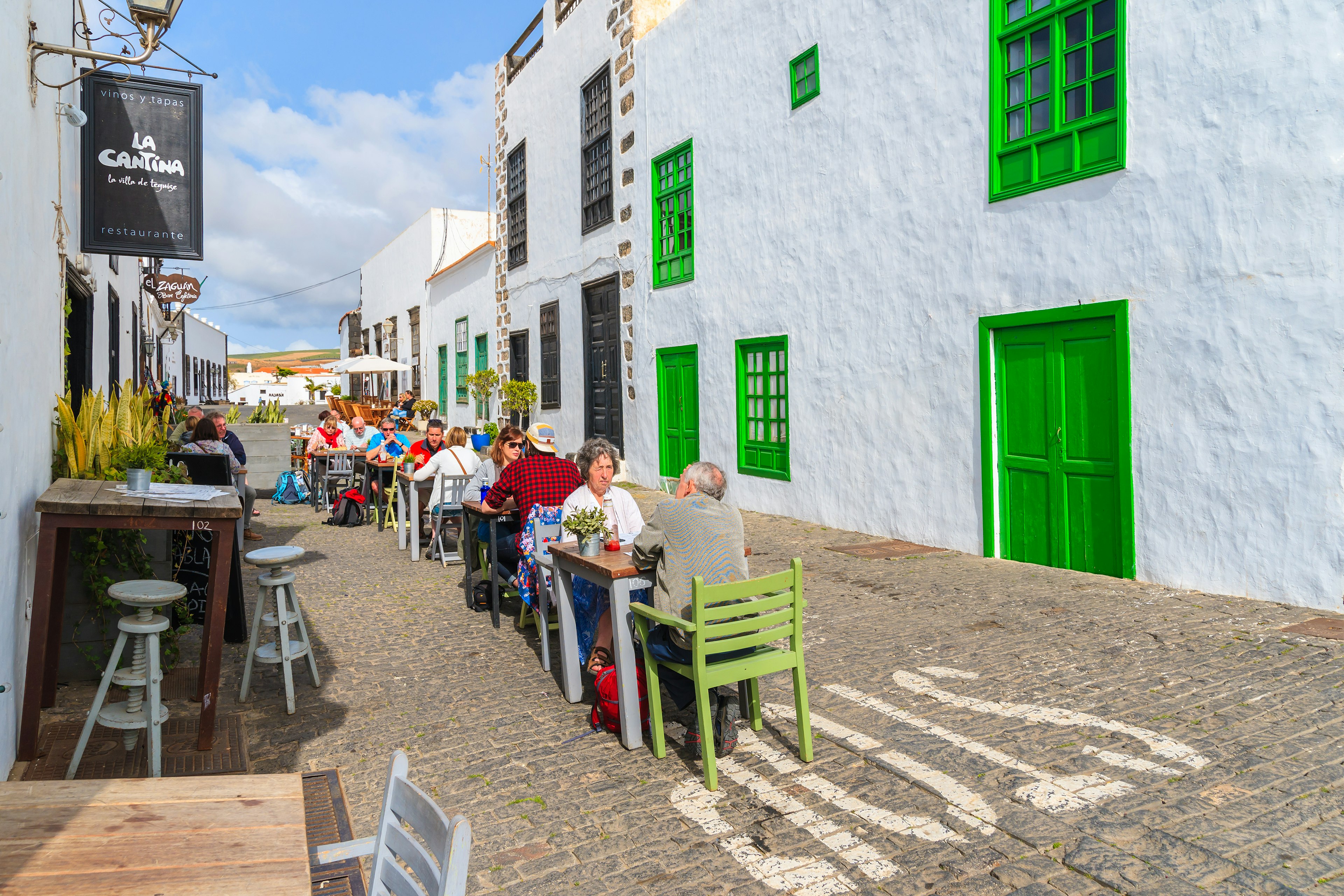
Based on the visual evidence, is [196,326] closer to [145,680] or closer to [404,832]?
Result: [145,680]

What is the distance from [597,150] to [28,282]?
1177 centimetres

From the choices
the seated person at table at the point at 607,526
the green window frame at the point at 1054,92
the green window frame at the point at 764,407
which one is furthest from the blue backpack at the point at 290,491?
the green window frame at the point at 1054,92

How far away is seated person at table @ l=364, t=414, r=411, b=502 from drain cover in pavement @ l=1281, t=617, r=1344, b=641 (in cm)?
866

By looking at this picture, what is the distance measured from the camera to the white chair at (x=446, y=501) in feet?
27.5

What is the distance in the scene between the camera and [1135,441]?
21.6 ft

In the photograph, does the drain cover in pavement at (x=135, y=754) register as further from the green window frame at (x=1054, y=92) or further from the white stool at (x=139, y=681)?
the green window frame at (x=1054, y=92)

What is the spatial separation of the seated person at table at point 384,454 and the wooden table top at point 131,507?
654cm

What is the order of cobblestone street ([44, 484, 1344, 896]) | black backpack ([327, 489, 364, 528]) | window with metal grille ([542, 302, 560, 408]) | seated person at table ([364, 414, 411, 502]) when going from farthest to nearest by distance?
window with metal grille ([542, 302, 560, 408]) < black backpack ([327, 489, 364, 528]) < seated person at table ([364, 414, 411, 502]) < cobblestone street ([44, 484, 1344, 896])

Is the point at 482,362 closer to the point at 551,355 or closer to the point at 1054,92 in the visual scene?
the point at 551,355

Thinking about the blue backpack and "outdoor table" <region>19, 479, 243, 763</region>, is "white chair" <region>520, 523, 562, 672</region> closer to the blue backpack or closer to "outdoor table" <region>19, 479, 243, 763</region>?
"outdoor table" <region>19, 479, 243, 763</region>

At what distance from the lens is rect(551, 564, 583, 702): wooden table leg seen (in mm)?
4730

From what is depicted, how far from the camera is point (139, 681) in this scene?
379 cm

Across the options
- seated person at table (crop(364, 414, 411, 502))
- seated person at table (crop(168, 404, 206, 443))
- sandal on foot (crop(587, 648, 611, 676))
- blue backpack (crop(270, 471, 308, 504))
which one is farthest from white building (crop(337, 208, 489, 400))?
sandal on foot (crop(587, 648, 611, 676))

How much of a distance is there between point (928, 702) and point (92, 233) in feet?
18.3
